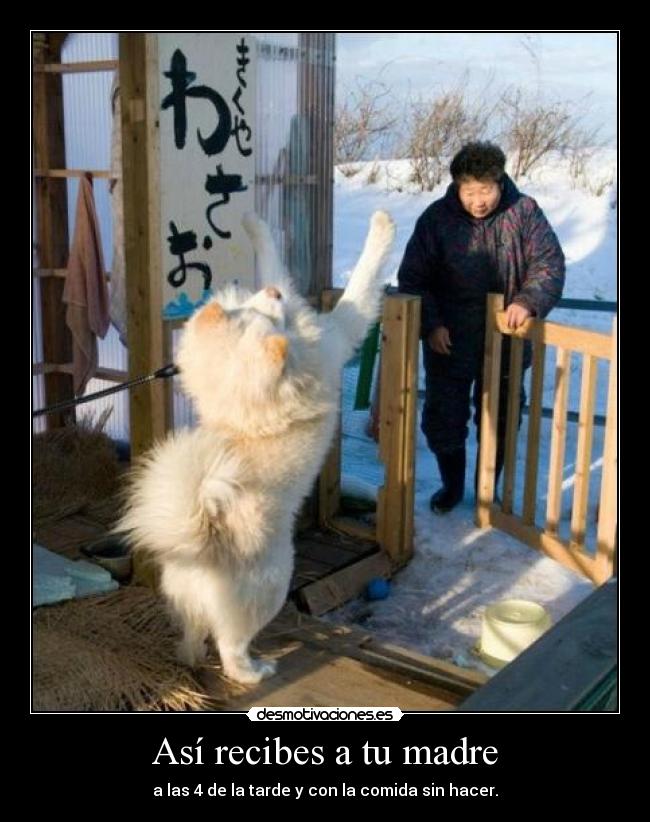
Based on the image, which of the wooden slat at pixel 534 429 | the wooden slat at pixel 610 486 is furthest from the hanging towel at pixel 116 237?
the wooden slat at pixel 610 486

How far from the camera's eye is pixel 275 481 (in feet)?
9.32

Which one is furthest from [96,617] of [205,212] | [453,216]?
[453,216]

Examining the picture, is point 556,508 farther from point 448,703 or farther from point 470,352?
point 448,703

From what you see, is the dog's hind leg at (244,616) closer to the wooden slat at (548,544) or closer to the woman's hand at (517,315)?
the wooden slat at (548,544)

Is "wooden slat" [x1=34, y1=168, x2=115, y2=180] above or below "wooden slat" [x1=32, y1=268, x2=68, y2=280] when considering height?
above

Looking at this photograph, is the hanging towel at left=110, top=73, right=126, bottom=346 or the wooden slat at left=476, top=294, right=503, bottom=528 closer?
the wooden slat at left=476, top=294, right=503, bottom=528

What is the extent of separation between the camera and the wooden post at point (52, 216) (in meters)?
5.50

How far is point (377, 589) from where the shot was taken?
4492 millimetres

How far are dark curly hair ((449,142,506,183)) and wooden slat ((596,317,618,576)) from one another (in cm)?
109

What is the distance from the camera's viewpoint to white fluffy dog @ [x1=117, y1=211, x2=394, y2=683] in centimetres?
265

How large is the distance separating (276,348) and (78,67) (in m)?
3.63

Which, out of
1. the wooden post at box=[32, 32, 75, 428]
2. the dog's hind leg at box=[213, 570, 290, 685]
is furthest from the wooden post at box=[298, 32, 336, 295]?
the dog's hind leg at box=[213, 570, 290, 685]

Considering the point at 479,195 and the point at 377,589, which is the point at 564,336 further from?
the point at 377,589

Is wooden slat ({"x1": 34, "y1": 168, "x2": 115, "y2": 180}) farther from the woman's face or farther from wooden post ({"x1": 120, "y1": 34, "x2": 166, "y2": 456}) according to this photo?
the woman's face
